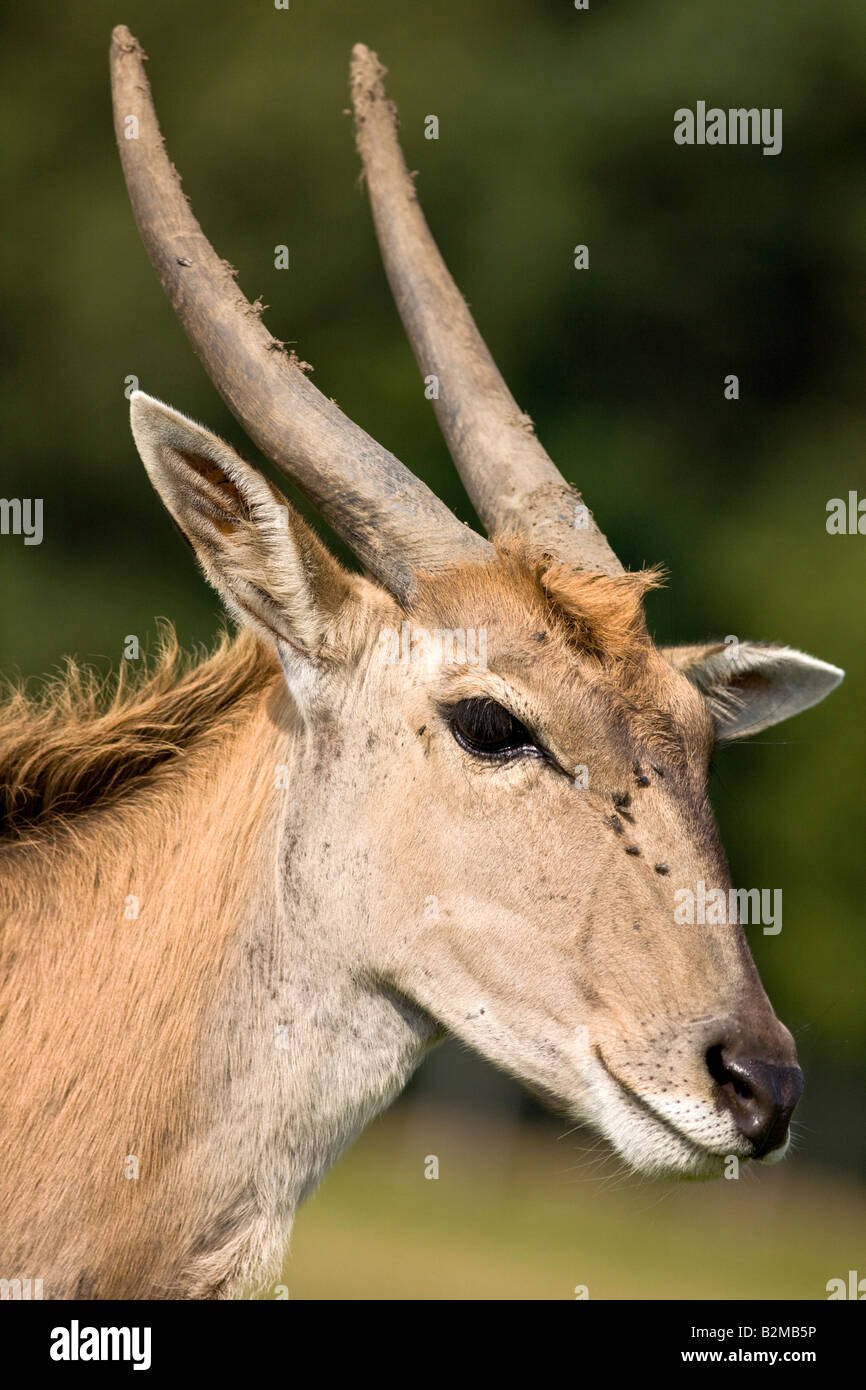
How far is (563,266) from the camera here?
19.1m

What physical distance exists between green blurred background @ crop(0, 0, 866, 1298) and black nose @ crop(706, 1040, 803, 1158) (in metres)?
13.0

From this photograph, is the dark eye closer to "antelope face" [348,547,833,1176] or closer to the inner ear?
"antelope face" [348,547,833,1176]

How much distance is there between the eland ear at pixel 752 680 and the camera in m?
5.33

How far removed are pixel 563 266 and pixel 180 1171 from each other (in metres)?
16.8

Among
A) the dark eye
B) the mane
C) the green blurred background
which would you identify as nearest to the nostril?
the dark eye

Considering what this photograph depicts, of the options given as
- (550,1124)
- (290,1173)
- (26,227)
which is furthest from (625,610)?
(26,227)

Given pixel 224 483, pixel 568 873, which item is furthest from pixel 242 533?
pixel 568 873

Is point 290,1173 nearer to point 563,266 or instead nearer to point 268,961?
point 268,961

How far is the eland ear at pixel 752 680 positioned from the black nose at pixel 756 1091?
171 cm

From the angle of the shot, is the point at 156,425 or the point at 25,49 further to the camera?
the point at 25,49

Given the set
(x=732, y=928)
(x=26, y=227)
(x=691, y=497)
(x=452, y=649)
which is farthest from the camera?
(x=26, y=227)

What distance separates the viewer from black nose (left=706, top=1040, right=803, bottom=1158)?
12.8 feet

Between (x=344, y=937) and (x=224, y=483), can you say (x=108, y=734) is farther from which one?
(x=344, y=937)

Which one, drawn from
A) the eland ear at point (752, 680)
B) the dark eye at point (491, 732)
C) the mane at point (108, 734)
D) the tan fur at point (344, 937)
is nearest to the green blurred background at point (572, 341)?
the eland ear at point (752, 680)
